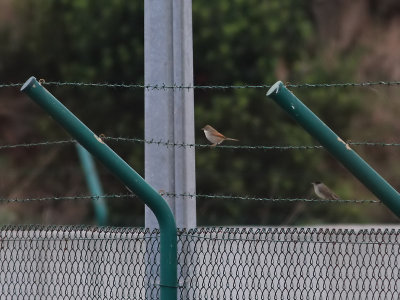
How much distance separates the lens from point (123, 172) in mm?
3959

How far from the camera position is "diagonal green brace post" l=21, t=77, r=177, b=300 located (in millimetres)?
3918

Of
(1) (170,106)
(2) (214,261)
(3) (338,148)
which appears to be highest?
(1) (170,106)

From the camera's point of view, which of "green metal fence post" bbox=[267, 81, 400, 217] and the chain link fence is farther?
the chain link fence

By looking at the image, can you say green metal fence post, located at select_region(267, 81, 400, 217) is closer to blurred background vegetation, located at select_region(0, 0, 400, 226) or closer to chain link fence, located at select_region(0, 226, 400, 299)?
chain link fence, located at select_region(0, 226, 400, 299)

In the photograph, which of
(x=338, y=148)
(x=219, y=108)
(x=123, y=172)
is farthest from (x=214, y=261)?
(x=219, y=108)

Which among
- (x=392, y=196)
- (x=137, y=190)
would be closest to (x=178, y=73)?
(x=137, y=190)

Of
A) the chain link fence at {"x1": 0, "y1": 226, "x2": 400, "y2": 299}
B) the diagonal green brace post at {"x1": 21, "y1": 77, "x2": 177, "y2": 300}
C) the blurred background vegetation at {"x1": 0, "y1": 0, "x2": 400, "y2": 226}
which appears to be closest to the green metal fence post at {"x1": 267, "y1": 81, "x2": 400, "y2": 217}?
the chain link fence at {"x1": 0, "y1": 226, "x2": 400, "y2": 299}

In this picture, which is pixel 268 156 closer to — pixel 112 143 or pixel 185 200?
pixel 112 143

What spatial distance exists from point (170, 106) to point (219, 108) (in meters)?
9.63

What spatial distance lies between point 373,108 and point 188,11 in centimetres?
1219

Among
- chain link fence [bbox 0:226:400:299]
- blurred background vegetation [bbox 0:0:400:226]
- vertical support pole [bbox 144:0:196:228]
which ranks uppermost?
blurred background vegetation [bbox 0:0:400:226]

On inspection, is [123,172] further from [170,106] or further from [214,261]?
[214,261]

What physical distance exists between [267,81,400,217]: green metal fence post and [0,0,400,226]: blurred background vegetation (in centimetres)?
970

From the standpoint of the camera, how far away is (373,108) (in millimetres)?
16844
